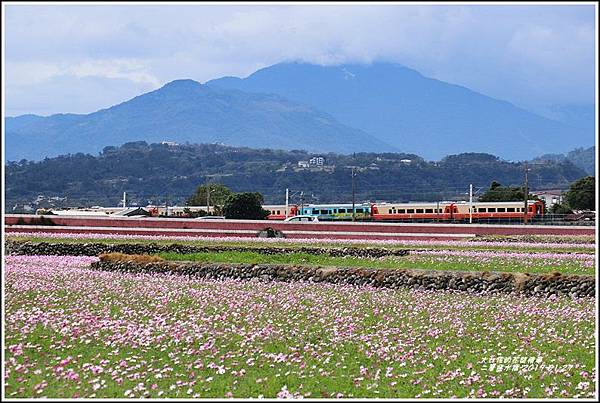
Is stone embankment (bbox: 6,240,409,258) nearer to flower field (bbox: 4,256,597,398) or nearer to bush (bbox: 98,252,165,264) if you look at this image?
bush (bbox: 98,252,165,264)

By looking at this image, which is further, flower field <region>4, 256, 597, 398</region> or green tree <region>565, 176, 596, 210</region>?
green tree <region>565, 176, 596, 210</region>

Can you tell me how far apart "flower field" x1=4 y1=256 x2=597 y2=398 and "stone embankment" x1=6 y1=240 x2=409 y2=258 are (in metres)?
8.00

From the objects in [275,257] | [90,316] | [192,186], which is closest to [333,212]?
[275,257]

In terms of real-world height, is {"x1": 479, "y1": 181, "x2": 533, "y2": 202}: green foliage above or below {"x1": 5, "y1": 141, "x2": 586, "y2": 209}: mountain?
below

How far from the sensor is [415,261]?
18.7 m

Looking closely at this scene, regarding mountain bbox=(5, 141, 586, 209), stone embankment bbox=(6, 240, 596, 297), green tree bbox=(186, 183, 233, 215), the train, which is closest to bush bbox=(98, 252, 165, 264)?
stone embankment bbox=(6, 240, 596, 297)

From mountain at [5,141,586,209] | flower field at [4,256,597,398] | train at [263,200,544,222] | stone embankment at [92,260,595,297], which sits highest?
mountain at [5,141,586,209]

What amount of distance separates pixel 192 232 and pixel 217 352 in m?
21.9

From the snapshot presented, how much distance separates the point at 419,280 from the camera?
14.9 m

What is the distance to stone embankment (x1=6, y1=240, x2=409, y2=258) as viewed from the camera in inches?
866

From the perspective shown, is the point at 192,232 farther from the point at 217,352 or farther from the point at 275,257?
the point at 217,352

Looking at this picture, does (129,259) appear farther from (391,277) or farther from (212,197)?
(212,197)

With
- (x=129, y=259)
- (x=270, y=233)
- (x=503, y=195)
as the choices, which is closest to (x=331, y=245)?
(x=270, y=233)

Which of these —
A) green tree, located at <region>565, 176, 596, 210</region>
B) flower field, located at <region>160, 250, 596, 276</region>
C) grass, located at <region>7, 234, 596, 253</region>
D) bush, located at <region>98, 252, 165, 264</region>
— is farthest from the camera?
green tree, located at <region>565, 176, 596, 210</region>
